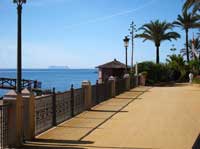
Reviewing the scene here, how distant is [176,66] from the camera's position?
5431 centimetres

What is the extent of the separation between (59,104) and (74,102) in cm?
198

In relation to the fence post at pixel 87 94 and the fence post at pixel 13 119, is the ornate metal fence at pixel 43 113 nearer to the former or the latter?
the fence post at pixel 13 119

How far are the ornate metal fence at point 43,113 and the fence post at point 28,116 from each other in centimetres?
63

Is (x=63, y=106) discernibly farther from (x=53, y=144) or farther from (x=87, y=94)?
(x=53, y=144)

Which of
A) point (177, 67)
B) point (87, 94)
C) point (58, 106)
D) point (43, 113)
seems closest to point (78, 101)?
point (87, 94)

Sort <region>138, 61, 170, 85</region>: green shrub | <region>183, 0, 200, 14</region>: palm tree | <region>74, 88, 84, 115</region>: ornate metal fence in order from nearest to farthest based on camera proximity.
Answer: <region>74, 88, 84, 115</region>: ornate metal fence → <region>183, 0, 200, 14</region>: palm tree → <region>138, 61, 170, 85</region>: green shrub

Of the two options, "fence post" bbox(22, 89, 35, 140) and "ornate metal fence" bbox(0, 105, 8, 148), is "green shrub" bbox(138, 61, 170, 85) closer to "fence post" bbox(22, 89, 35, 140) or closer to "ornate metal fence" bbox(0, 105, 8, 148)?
"fence post" bbox(22, 89, 35, 140)

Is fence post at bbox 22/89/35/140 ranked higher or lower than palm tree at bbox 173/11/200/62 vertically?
lower

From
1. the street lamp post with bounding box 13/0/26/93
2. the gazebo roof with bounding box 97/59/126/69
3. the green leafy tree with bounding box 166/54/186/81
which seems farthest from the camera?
the green leafy tree with bounding box 166/54/186/81

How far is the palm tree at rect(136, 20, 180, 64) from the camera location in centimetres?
5578

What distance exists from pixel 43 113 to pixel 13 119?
2333 millimetres

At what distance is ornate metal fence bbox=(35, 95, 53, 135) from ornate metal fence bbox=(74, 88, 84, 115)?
306cm

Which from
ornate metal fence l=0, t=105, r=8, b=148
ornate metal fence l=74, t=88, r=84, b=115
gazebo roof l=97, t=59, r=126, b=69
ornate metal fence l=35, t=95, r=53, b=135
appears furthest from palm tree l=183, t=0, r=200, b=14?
ornate metal fence l=0, t=105, r=8, b=148

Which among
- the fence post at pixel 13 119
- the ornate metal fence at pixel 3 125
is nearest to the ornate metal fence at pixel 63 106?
the fence post at pixel 13 119
